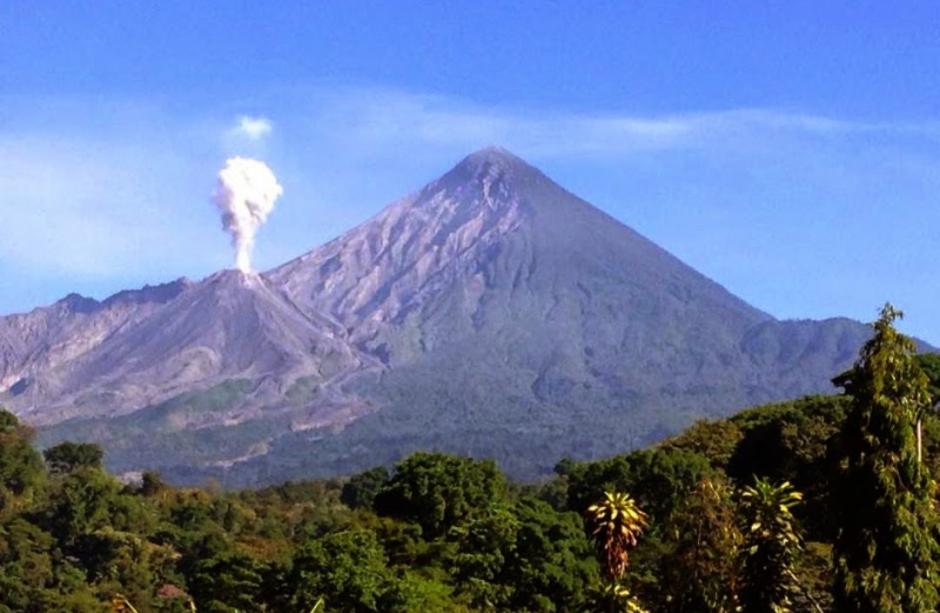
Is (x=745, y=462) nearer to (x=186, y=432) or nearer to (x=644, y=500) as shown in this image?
(x=644, y=500)

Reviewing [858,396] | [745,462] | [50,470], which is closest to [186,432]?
[50,470]

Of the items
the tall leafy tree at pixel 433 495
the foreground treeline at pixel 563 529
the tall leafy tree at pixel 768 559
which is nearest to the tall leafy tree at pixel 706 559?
the foreground treeline at pixel 563 529

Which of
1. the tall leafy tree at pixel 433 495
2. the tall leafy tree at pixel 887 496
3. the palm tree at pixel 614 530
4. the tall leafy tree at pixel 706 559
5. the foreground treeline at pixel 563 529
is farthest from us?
the tall leafy tree at pixel 433 495

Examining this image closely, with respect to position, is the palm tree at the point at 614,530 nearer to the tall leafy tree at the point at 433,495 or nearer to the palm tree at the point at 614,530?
the palm tree at the point at 614,530

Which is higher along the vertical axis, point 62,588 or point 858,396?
point 858,396

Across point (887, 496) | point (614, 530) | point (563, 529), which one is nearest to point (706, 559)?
point (887, 496)

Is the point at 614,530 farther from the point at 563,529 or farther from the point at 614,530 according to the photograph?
the point at 563,529

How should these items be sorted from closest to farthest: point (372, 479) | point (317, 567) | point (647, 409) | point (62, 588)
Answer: point (317, 567) < point (62, 588) < point (372, 479) < point (647, 409)
